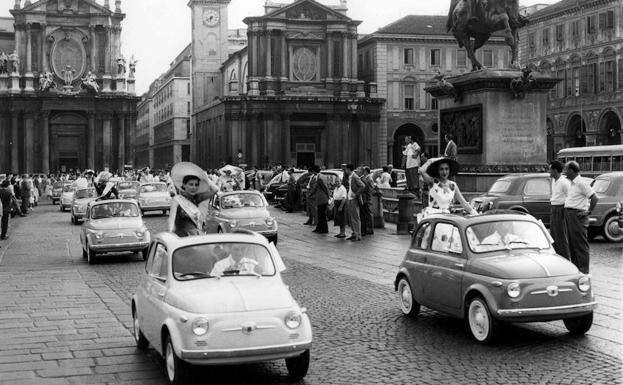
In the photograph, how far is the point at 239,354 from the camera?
26.8 ft

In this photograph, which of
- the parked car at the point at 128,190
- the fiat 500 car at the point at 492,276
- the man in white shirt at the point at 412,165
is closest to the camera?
the fiat 500 car at the point at 492,276

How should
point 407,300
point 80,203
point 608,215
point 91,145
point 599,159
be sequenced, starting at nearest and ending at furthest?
1. point 407,300
2. point 608,215
3. point 80,203
4. point 599,159
5. point 91,145

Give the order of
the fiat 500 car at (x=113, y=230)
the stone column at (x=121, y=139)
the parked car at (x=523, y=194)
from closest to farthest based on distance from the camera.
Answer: the fiat 500 car at (x=113, y=230) < the parked car at (x=523, y=194) < the stone column at (x=121, y=139)

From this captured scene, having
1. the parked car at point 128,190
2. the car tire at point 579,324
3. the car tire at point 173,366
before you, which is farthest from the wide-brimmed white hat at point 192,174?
the parked car at point 128,190

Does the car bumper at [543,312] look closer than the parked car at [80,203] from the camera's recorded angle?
Yes

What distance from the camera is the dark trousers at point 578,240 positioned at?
13859 mm

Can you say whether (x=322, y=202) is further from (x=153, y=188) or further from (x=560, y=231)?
(x=153, y=188)

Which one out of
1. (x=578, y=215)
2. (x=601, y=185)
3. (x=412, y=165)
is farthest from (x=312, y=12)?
(x=578, y=215)

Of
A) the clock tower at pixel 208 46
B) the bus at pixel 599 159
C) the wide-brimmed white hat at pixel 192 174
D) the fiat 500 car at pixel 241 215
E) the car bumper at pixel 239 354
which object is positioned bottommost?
the car bumper at pixel 239 354

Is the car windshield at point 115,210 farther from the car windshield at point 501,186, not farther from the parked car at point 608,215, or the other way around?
the parked car at point 608,215

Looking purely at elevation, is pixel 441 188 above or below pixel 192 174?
below

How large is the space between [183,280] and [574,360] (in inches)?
173

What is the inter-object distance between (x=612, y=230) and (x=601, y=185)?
147cm

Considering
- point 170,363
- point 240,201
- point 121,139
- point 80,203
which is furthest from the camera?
point 121,139
